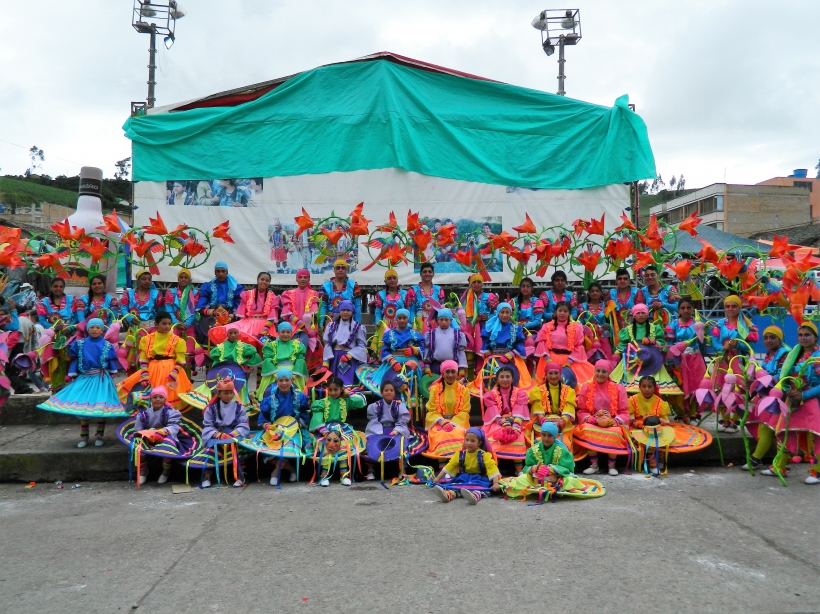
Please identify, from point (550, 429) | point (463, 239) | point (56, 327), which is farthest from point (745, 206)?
point (56, 327)

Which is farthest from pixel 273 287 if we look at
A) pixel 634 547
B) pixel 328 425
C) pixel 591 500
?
pixel 634 547

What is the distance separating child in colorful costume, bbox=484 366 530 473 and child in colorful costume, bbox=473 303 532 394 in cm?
25

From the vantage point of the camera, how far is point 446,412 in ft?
20.5

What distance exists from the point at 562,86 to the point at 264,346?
8559 mm

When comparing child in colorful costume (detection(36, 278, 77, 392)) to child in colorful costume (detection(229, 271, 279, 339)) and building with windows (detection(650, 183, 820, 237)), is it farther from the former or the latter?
building with windows (detection(650, 183, 820, 237))

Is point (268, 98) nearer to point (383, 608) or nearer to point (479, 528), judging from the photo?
point (479, 528)

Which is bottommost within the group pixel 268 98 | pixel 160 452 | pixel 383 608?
pixel 383 608

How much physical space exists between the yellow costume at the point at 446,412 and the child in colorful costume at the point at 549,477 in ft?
2.46

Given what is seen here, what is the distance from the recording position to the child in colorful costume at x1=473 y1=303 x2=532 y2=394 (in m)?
6.91

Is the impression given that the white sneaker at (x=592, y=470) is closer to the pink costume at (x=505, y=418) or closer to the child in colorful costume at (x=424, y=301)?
the pink costume at (x=505, y=418)

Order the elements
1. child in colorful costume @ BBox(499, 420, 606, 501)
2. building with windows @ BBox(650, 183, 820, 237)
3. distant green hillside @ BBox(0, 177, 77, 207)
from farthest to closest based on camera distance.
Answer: building with windows @ BBox(650, 183, 820, 237) → distant green hillside @ BBox(0, 177, 77, 207) → child in colorful costume @ BBox(499, 420, 606, 501)

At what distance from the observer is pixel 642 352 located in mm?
6668

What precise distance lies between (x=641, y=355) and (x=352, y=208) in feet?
14.7

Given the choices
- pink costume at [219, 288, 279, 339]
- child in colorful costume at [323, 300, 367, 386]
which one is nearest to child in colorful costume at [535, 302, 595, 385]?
child in colorful costume at [323, 300, 367, 386]
